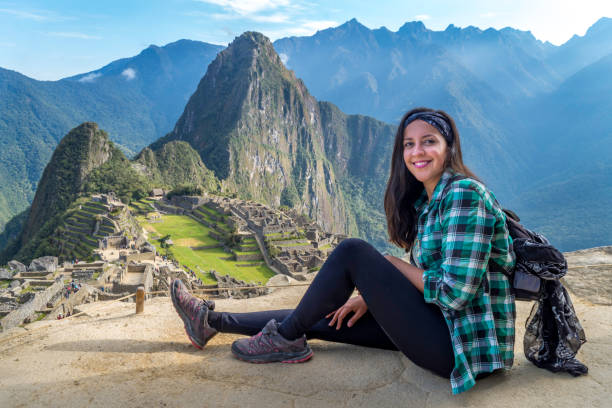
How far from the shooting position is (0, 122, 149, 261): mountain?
45.8 m

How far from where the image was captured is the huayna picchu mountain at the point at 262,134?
3620 inches

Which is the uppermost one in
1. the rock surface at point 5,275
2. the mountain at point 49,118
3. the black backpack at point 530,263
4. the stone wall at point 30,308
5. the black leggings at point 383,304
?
the mountain at point 49,118

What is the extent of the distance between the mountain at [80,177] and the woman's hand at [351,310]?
4225cm

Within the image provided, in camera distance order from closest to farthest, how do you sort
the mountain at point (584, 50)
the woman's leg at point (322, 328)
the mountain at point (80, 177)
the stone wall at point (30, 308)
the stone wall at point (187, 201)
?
the woman's leg at point (322, 328), the stone wall at point (30, 308), the stone wall at point (187, 201), the mountain at point (80, 177), the mountain at point (584, 50)

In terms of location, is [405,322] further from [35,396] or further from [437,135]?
[35,396]

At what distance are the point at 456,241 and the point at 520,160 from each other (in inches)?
6093

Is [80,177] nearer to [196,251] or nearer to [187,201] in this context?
[187,201]

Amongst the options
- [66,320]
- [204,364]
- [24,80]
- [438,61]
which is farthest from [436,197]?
[438,61]

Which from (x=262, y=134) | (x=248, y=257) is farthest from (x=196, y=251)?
(x=262, y=134)

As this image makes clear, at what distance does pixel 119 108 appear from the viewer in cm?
17838

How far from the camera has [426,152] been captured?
208cm

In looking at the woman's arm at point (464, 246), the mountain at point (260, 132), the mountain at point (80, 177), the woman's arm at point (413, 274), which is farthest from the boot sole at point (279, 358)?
the mountain at point (260, 132)

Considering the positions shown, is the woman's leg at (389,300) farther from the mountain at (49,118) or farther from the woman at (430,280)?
the mountain at (49,118)

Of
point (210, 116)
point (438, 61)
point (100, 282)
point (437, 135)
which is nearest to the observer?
point (437, 135)
